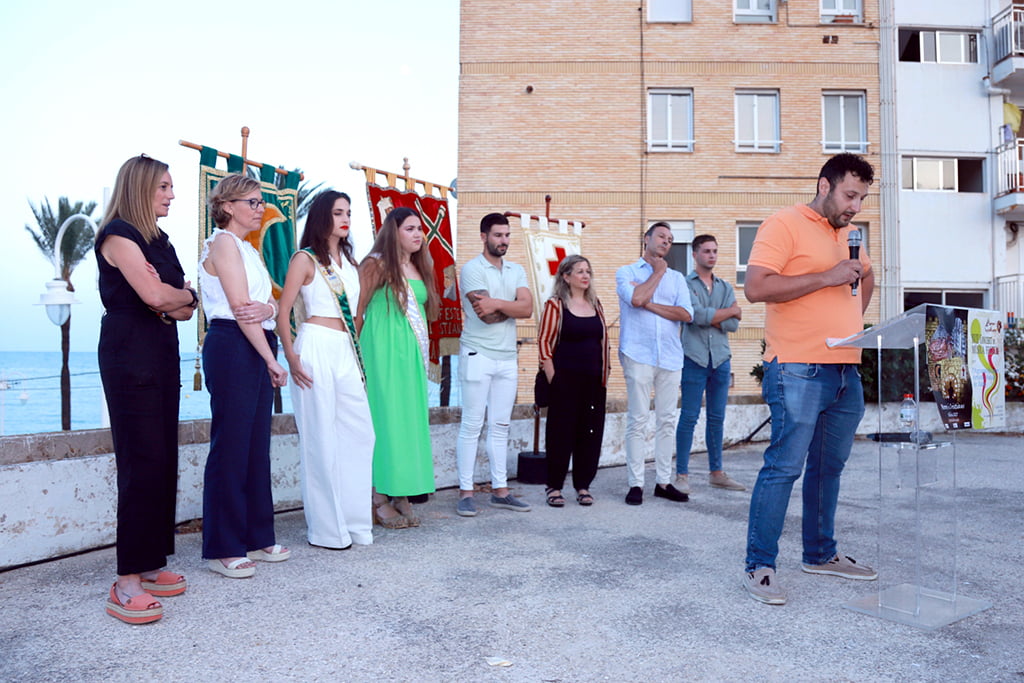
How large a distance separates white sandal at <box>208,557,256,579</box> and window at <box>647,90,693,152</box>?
56.6 ft

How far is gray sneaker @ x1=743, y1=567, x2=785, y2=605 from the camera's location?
3777mm

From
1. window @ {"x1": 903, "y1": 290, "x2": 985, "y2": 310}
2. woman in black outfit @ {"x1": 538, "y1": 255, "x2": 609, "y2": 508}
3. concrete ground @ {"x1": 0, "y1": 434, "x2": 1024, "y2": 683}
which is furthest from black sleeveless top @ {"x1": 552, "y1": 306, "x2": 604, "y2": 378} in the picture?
window @ {"x1": 903, "y1": 290, "x2": 985, "y2": 310}

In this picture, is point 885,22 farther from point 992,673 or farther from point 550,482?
point 992,673

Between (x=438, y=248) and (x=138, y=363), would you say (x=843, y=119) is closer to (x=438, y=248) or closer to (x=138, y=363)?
(x=438, y=248)

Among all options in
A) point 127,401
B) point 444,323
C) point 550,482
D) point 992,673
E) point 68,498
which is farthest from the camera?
point 444,323

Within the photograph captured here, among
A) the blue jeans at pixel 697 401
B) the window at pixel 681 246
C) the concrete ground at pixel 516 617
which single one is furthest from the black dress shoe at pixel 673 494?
the window at pixel 681 246

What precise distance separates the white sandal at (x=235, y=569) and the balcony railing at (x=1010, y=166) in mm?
20751

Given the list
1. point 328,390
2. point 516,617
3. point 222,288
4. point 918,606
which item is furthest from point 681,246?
point 516,617

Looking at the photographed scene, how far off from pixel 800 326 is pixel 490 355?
2563 mm

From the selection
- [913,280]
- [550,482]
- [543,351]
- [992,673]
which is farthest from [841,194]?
[913,280]

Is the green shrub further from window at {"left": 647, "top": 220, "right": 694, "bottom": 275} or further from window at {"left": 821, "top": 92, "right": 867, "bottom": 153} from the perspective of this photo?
window at {"left": 821, "top": 92, "right": 867, "bottom": 153}

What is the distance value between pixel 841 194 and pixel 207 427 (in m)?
4.12

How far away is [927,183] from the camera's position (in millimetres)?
20500

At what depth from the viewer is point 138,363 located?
3.68 m
